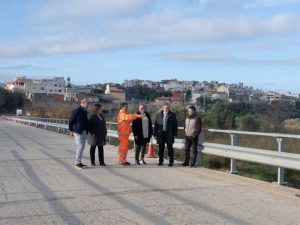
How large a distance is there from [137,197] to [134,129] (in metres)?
5.30

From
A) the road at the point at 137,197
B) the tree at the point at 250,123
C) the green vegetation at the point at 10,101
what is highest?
the green vegetation at the point at 10,101

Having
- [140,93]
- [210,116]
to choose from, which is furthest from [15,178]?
[140,93]

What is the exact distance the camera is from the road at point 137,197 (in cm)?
699

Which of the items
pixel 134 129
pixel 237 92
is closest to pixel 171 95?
pixel 237 92

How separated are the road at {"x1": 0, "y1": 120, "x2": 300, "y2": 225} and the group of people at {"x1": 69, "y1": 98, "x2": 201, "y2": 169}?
0.74 meters

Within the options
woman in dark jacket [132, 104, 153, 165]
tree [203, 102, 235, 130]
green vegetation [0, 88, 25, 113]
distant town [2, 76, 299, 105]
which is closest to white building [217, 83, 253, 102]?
distant town [2, 76, 299, 105]

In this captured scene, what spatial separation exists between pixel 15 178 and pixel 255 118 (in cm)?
2116

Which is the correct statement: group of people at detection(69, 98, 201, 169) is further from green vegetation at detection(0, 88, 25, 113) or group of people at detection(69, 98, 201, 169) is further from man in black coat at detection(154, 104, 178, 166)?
green vegetation at detection(0, 88, 25, 113)

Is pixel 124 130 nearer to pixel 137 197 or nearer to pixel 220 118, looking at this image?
pixel 137 197

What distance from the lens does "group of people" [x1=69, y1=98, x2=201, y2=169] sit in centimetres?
1269

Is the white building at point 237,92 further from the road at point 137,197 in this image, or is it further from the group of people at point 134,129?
the road at point 137,197

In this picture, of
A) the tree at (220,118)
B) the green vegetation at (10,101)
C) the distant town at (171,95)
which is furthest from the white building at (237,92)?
the green vegetation at (10,101)

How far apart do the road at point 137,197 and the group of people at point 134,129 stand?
74cm

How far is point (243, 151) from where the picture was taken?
1130cm
